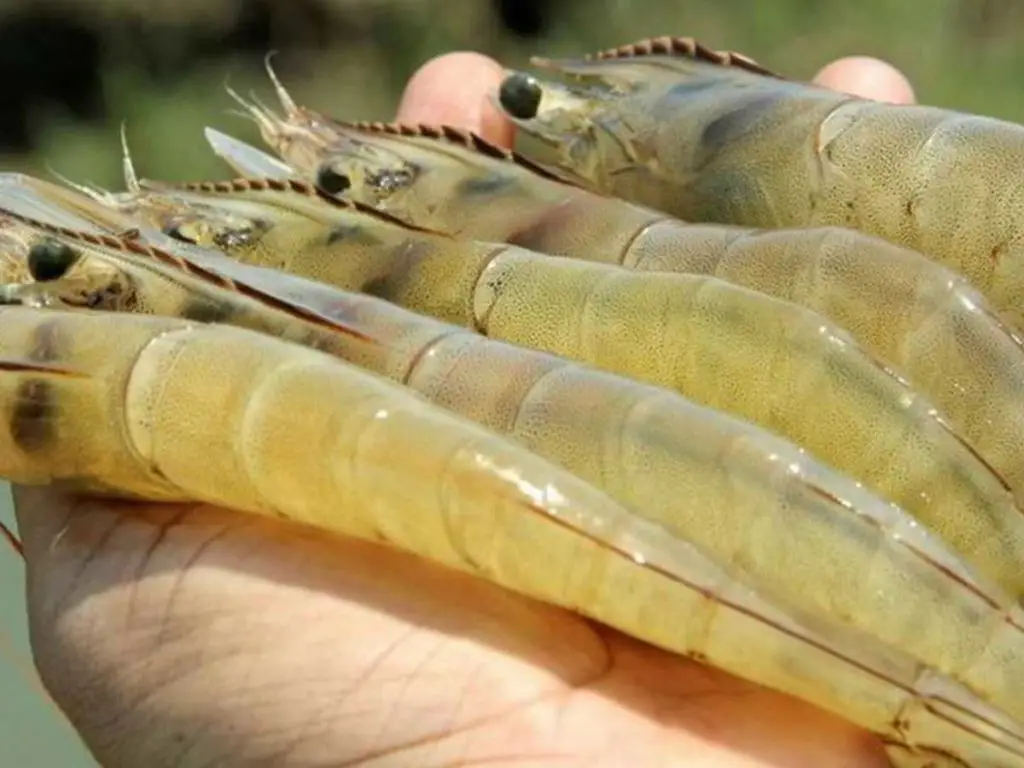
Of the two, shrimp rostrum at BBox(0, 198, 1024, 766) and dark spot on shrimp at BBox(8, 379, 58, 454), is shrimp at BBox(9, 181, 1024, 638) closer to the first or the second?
shrimp rostrum at BBox(0, 198, 1024, 766)

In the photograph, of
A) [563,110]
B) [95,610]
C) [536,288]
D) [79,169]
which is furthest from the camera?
[79,169]

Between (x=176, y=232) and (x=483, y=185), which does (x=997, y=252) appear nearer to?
(x=483, y=185)

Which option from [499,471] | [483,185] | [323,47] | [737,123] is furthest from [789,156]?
[323,47]

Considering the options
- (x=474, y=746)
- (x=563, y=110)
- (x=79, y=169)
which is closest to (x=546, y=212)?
(x=563, y=110)

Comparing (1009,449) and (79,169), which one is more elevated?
(1009,449)

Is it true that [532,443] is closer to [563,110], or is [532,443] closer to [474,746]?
[474,746]

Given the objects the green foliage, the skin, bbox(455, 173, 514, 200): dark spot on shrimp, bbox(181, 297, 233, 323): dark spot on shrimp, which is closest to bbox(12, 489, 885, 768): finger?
the skin
